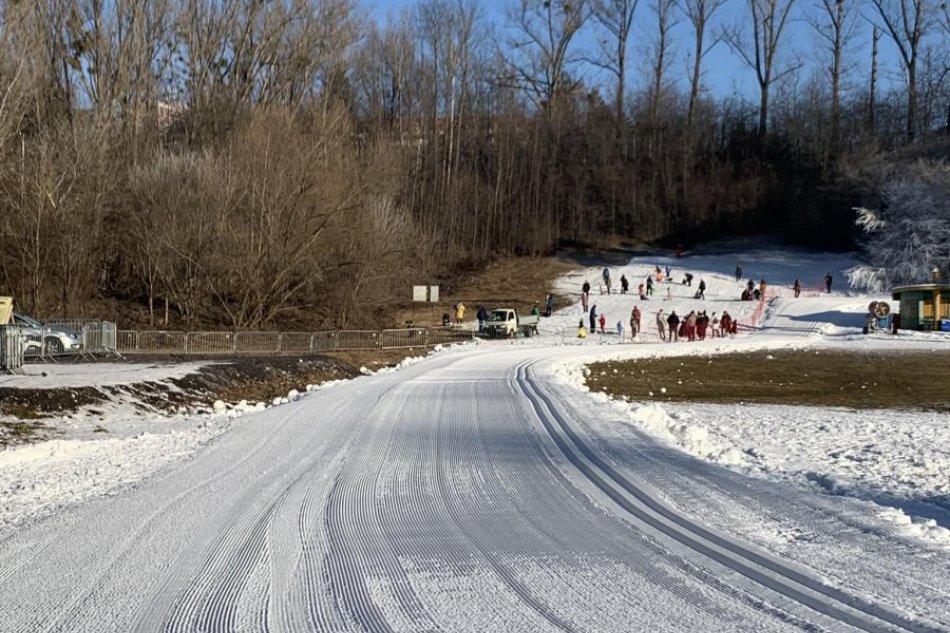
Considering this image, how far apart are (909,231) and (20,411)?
70.4m

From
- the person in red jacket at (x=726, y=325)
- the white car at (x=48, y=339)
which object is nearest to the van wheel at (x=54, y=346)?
the white car at (x=48, y=339)

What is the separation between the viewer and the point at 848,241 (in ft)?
275

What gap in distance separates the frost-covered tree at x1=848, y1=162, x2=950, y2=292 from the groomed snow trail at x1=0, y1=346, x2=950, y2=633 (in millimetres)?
64441

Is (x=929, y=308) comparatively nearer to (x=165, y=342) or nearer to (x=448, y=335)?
(x=448, y=335)

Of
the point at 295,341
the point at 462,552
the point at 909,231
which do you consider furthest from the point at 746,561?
the point at 909,231

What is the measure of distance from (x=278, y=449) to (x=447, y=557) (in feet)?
21.8

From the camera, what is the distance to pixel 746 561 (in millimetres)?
6914

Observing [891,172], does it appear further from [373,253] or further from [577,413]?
[577,413]

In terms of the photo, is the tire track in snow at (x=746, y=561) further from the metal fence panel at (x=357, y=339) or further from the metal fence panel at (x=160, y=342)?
the metal fence panel at (x=357, y=339)

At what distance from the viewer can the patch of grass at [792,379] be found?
25641mm

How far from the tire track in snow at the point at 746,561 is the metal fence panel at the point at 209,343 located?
26.2 meters

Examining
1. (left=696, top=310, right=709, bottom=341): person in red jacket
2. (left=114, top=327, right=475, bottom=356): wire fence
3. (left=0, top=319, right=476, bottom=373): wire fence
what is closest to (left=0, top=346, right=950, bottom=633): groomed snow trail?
(left=0, top=319, right=476, bottom=373): wire fence

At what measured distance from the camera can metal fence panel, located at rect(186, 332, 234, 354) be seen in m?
35.0

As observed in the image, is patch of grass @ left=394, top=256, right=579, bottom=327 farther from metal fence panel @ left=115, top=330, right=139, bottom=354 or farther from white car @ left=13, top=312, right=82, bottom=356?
white car @ left=13, top=312, right=82, bottom=356
